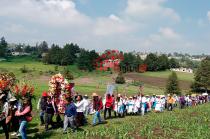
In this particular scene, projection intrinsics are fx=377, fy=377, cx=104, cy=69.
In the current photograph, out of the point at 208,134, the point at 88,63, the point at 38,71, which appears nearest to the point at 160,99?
the point at 208,134

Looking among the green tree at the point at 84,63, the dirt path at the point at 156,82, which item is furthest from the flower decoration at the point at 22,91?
the green tree at the point at 84,63

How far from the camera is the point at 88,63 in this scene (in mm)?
149125

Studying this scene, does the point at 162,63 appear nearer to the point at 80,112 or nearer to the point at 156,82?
the point at 156,82

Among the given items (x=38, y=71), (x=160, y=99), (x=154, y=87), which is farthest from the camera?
(x=38, y=71)

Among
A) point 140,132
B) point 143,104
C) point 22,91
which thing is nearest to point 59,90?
point 22,91

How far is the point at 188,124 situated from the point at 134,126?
3.63 meters

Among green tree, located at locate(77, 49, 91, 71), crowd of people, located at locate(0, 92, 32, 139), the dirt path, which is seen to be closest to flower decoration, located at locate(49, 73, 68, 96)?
crowd of people, located at locate(0, 92, 32, 139)

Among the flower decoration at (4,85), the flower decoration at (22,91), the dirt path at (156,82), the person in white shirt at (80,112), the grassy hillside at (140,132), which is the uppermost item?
the flower decoration at (4,85)

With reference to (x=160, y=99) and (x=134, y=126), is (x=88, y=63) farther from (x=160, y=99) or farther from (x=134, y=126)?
(x=134, y=126)

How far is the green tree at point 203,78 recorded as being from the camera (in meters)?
101

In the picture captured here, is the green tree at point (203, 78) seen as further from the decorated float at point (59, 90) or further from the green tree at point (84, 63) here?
the decorated float at point (59, 90)

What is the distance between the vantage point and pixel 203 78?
102 meters

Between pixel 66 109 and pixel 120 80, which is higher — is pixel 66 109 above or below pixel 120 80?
above

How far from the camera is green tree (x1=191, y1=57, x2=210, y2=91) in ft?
332
